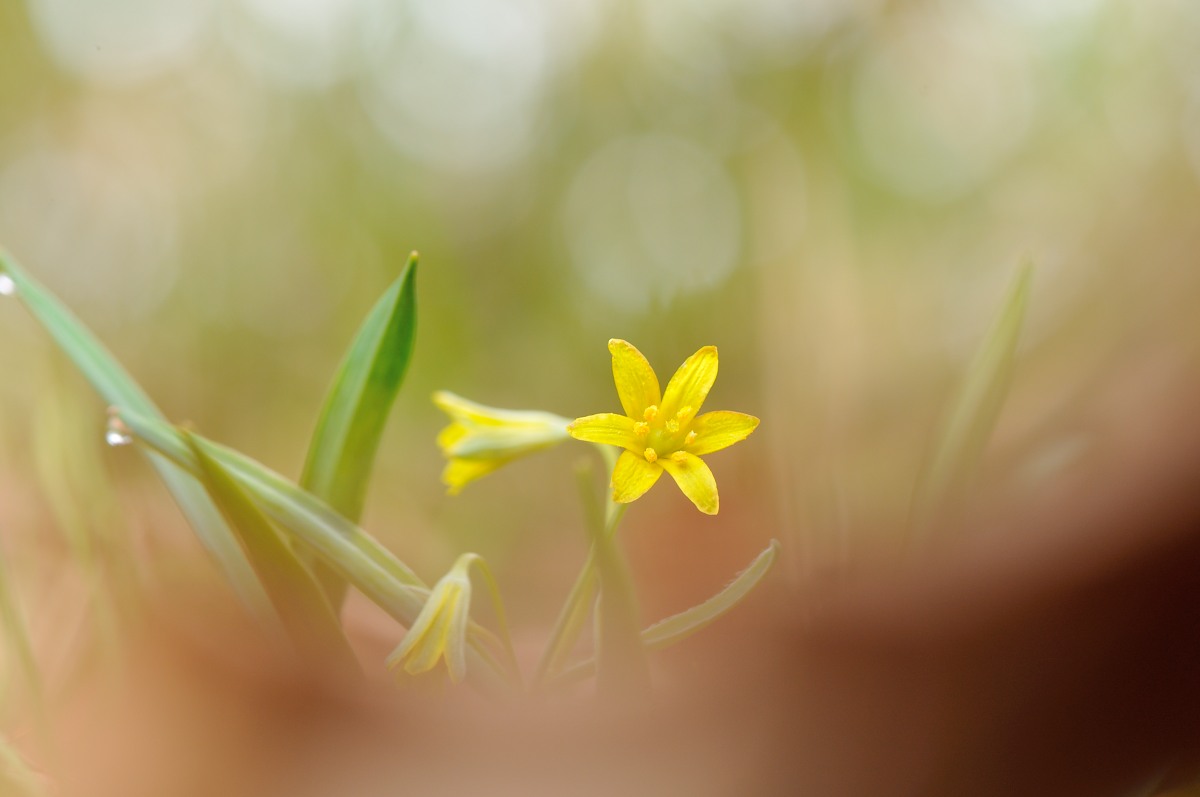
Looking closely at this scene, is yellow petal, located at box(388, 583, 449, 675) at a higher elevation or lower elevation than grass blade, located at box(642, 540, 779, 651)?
lower

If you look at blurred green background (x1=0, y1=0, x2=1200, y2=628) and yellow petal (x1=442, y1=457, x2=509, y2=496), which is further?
blurred green background (x1=0, y1=0, x2=1200, y2=628)

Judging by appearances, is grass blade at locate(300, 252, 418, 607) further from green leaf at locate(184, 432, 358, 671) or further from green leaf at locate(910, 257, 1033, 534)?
green leaf at locate(910, 257, 1033, 534)

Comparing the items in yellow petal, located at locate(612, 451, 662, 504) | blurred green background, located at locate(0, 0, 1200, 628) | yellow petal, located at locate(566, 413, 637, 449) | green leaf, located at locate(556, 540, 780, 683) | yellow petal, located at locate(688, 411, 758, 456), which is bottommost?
green leaf, located at locate(556, 540, 780, 683)

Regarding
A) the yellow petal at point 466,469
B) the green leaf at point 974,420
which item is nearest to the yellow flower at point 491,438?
the yellow petal at point 466,469

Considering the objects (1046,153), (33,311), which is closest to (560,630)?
(33,311)

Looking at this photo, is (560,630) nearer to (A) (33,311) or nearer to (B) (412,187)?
(A) (33,311)

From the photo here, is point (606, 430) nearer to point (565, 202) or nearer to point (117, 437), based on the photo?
point (117, 437)

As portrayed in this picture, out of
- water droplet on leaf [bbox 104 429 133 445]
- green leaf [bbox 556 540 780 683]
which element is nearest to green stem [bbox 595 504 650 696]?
green leaf [bbox 556 540 780 683]
